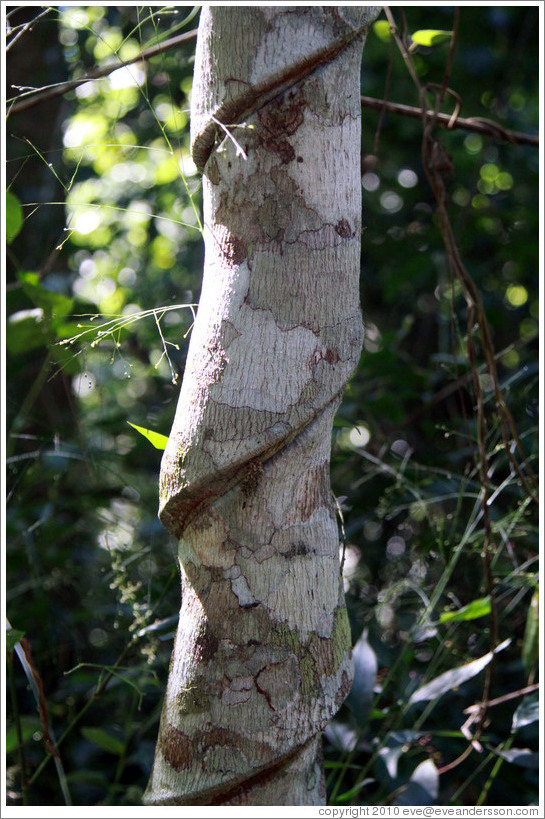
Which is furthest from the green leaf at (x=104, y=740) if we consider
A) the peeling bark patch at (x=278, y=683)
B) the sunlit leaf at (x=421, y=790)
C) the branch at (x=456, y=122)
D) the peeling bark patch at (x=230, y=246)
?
the branch at (x=456, y=122)

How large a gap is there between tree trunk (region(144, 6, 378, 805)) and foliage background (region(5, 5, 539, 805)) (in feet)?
0.94

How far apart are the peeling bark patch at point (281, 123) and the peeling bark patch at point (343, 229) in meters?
0.05

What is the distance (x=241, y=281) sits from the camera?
0.44 meters

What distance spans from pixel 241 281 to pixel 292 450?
0.11 metres

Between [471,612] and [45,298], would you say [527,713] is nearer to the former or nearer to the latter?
[471,612]

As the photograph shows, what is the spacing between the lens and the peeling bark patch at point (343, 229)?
0.45m

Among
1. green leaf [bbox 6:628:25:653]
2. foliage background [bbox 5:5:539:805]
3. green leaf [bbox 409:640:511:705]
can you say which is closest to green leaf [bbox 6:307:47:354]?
foliage background [bbox 5:5:539:805]

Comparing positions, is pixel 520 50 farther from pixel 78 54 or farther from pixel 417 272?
pixel 78 54

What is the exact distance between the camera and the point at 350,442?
4.31 feet

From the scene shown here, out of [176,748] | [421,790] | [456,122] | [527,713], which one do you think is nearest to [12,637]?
[176,748]

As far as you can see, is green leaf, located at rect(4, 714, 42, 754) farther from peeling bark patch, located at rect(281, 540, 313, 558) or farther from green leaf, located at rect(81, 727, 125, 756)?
peeling bark patch, located at rect(281, 540, 313, 558)

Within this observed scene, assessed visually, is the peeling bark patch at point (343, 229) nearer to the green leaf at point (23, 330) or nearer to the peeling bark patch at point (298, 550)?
the peeling bark patch at point (298, 550)

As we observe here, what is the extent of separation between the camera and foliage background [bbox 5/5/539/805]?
2.92 feet

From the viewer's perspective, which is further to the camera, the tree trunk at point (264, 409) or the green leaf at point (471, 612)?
the green leaf at point (471, 612)
